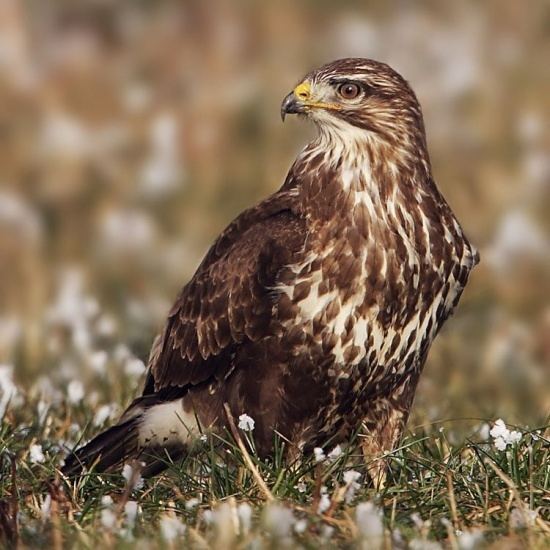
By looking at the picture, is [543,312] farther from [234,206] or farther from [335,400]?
[335,400]

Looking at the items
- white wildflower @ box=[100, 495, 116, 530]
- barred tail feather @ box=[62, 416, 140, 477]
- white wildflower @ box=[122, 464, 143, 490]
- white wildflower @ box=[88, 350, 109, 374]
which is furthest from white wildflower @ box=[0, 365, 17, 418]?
white wildflower @ box=[100, 495, 116, 530]

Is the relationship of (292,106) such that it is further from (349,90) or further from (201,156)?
(201,156)

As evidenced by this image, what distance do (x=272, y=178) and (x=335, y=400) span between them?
783cm

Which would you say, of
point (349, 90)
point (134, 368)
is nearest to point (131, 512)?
point (349, 90)

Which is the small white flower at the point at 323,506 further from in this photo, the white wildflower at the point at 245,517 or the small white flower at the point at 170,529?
the small white flower at the point at 170,529

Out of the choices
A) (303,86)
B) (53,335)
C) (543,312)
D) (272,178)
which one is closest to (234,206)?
(272,178)

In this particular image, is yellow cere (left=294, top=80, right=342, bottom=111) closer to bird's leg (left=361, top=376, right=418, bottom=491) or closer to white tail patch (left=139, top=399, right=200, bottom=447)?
bird's leg (left=361, top=376, right=418, bottom=491)

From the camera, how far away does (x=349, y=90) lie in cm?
751

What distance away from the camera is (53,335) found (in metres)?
10.5

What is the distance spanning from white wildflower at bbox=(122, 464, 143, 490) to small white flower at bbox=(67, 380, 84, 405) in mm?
1448

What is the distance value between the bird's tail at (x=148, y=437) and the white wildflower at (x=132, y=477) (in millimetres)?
841

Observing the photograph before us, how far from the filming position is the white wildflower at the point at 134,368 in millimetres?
8570

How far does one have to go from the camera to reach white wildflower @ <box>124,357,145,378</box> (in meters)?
8.57

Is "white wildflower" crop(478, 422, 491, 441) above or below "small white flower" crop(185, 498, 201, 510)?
above
